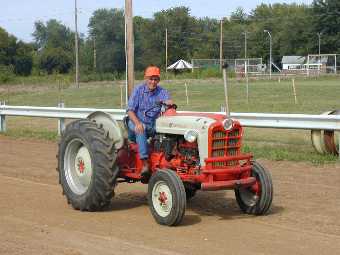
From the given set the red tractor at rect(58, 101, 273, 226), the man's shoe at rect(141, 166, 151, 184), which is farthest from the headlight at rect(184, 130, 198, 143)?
the man's shoe at rect(141, 166, 151, 184)

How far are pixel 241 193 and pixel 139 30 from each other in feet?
320

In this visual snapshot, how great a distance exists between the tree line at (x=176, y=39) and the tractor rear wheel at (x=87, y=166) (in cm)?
7650

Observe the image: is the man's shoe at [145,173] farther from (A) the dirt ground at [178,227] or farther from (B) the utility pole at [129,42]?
(B) the utility pole at [129,42]

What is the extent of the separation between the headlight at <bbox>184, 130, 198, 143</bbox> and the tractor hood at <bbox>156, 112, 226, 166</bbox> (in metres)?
0.04

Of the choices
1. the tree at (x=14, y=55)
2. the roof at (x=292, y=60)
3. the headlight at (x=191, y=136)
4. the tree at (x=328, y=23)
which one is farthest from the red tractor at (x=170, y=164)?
the roof at (x=292, y=60)

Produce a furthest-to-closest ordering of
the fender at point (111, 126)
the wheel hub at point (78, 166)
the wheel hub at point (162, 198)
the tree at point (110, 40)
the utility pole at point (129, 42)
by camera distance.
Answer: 1. the tree at point (110, 40)
2. the utility pole at point (129, 42)
3. the wheel hub at point (78, 166)
4. the fender at point (111, 126)
5. the wheel hub at point (162, 198)

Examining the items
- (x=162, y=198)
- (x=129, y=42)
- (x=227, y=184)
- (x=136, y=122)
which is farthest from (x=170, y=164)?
(x=129, y=42)

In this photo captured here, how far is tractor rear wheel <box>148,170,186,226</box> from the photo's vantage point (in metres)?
7.42

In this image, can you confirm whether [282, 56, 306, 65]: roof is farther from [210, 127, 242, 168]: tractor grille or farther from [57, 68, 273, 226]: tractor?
[210, 127, 242, 168]: tractor grille

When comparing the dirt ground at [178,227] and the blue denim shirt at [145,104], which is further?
the blue denim shirt at [145,104]

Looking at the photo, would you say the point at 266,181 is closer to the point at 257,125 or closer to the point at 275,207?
the point at 275,207

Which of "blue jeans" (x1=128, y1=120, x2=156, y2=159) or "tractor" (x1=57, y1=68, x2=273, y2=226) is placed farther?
"blue jeans" (x1=128, y1=120, x2=156, y2=159)

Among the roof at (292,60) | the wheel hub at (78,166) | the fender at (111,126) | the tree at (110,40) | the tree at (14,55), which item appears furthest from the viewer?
the roof at (292,60)

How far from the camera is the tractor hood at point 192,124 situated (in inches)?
302
